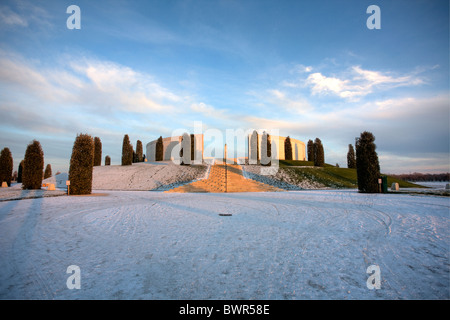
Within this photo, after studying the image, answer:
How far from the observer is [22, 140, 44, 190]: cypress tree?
1602 cm

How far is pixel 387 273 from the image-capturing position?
2756 mm

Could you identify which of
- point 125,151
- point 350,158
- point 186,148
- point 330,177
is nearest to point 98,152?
point 125,151

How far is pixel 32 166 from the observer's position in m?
16.3

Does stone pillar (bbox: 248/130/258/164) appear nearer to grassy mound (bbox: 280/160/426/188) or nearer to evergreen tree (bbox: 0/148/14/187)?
grassy mound (bbox: 280/160/426/188)

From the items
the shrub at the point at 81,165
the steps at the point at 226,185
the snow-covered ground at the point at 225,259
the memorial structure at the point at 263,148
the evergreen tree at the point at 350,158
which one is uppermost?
the memorial structure at the point at 263,148

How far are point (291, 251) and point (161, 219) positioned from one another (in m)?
3.98

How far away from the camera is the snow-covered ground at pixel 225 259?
2.35 metres

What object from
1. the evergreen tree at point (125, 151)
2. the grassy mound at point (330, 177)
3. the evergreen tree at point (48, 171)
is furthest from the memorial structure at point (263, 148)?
the evergreen tree at point (48, 171)

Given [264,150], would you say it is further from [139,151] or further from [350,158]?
[139,151]

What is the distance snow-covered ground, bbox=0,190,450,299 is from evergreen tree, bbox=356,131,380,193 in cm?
1079

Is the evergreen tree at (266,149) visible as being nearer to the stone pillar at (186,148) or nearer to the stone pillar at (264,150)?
the stone pillar at (264,150)

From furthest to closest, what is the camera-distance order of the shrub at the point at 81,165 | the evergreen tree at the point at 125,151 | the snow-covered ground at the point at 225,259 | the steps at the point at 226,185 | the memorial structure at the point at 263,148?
the memorial structure at the point at 263,148
the evergreen tree at the point at 125,151
the steps at the point at 226,185
the shrub at the point at 81,165
the snow-covered ground at the point at 225,259

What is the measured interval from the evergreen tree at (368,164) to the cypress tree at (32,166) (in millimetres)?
23570

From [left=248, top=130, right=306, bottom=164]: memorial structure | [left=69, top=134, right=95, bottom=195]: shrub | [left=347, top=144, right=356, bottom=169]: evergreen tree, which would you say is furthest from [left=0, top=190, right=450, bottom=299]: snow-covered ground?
[left=347, top=144, right=356, bottom=169]: evergreen tree
